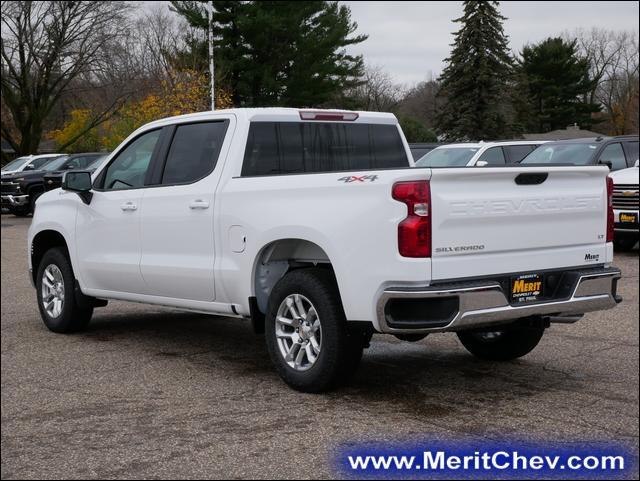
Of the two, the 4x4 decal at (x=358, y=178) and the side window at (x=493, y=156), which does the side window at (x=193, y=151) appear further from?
the side window at (x=493, y=156)

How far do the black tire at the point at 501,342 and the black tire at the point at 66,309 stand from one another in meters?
3.41

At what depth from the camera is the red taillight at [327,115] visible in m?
7.04

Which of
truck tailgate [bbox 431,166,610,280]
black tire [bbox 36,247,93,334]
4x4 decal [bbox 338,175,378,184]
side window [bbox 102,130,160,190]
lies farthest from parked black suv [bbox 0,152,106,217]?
truck tailgate [bbox 431,166,610,280]

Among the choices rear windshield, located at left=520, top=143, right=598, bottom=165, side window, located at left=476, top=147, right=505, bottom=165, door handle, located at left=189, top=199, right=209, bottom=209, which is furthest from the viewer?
side window, located at left=476, top=147, right=505, bottom=165

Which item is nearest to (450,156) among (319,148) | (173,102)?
(319,148)

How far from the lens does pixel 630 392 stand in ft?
19.5

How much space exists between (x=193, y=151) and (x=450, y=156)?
35.7ft

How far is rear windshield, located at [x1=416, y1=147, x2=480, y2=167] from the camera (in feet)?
56.0

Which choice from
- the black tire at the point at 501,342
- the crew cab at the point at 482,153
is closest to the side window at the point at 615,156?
the crew cab at the point at 482,153

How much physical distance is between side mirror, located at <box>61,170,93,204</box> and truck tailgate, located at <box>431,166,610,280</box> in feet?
12.1

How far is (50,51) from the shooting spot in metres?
39.8

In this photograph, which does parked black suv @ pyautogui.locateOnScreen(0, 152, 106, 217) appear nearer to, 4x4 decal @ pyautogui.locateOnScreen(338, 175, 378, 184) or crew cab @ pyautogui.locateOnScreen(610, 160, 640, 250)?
crew cab @ pyautogui.locateOnScreen(610, 160, 640, 250)

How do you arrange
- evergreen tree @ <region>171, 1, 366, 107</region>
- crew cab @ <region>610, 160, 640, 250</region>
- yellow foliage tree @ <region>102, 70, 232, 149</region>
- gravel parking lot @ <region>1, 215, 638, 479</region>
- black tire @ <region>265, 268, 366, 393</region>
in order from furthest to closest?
evergreen tree @ <region>171, 1, 366, 107</region> → yellow foliage tree @ <region>102, 70, 232, 149</region> → crew cab @ <region>610, 160, 640, 250</region> → black tire @ <region>265, 268, 366, 393</region> → gravel parking lot @ <region>1, 215, 638, 479</region>

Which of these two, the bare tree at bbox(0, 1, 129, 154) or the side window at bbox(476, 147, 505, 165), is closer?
the side window at bbox(476, 147, 505, 165)
